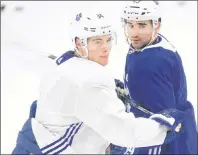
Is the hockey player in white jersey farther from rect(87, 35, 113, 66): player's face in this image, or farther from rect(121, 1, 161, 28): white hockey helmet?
rect(121, 1, 161, 28): white hockey helmet

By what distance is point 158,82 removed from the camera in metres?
2.23

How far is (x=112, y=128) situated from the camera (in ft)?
6.22

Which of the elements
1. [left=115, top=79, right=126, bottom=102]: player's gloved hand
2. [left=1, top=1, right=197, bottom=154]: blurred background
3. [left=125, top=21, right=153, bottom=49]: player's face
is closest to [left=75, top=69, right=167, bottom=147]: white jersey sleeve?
[left=115, top=79, right=126, bottom=102]: player's gloved hand

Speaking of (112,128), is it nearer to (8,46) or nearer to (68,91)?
(68,91)

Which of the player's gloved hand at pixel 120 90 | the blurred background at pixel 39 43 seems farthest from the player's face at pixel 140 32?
the blurred background at pixel 39 43

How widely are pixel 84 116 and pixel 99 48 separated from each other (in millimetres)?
283

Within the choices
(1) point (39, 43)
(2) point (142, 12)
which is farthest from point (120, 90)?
(1) point (39, 43)

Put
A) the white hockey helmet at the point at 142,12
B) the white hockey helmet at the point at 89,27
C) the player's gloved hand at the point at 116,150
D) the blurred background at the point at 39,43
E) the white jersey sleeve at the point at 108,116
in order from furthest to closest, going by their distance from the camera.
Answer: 1. the blurred background at the point at 39,43
2. the white hockey helmet at the point at 142,12
3. the player's gloved hand at the point at 116,150
4. the white hockey helmet at the point at 89,27
5. the white jersey sleeve at the point at 108,116

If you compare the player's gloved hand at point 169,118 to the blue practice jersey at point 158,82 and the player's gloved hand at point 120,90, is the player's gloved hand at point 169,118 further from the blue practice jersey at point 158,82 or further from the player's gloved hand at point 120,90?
the player's gloved hand at point 120,90

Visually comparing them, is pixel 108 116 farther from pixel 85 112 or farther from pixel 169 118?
pixel 169 118

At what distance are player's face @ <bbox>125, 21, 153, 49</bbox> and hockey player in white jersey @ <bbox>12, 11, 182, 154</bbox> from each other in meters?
0.37

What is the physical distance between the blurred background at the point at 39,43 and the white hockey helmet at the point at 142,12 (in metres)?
0.94

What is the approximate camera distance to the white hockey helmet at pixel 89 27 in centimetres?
198

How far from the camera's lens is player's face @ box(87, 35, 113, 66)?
78.5 inches
